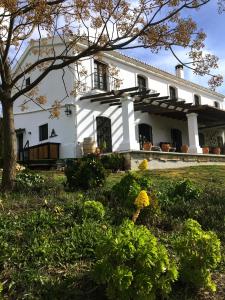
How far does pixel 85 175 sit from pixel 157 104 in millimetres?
15437

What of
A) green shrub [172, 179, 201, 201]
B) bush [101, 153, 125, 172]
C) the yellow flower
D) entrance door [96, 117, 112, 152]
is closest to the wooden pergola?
entrance door [96, 117, 112, 152]

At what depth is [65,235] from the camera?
19.6ft

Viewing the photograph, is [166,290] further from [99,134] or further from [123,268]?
[99,134]

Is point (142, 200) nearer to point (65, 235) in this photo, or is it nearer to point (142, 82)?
point (65, 235)

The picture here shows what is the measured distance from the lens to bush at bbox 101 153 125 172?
1659 cm

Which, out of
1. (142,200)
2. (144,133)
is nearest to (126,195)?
(142,200)

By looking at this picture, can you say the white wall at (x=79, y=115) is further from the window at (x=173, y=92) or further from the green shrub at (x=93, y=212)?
the green shrub at (x=93, y=212)

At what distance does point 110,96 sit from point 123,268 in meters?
18.5

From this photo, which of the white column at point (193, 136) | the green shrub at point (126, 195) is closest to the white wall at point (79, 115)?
the white column at point (193, 136)

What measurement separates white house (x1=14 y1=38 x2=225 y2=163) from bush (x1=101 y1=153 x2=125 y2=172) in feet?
7.06

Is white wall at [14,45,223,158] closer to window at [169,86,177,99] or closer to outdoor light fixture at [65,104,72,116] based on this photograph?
outdoor light fixture at [65,104,72,116]

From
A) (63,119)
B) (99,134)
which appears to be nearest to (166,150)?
(99,134)

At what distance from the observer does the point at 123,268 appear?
4.48 meters

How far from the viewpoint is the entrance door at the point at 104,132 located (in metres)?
23.5
